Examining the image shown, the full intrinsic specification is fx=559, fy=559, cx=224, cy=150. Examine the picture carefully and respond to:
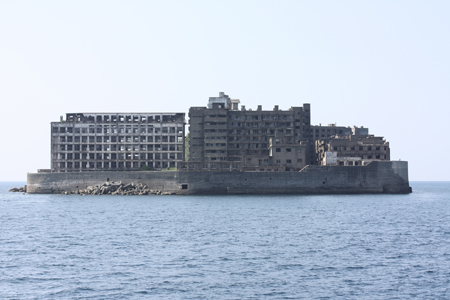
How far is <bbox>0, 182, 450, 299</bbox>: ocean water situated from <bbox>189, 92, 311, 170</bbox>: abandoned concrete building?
6759 cm

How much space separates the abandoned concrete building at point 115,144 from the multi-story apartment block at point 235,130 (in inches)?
247

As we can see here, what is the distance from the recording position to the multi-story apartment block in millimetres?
144250

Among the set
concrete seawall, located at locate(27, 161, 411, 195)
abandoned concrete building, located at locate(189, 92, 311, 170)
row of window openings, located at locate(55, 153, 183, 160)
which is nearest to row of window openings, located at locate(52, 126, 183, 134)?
row of window openings, located at locate(55, 153, 183, 160)

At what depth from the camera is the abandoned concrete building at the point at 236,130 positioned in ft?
473

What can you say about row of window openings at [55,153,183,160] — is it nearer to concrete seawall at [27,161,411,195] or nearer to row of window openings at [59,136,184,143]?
row of window openings at [59,136,184,143]

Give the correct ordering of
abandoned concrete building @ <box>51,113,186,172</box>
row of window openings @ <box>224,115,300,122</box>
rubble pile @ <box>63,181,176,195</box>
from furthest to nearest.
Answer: row of window openings @ <box>224,115,300,122</box>, abandoned concrete building @ <box>51,113,186,172</box>, rubble pile @ <box>63,181,176,195</box>

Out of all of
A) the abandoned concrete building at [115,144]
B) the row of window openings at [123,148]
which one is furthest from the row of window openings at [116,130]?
the row of window openings at [123,148]

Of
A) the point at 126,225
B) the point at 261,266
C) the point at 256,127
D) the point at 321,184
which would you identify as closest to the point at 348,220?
the point at 126,225

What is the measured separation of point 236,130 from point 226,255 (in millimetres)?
104148

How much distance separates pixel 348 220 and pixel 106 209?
37.6 m

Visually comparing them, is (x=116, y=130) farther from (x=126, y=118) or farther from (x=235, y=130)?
(x=235, y=130)

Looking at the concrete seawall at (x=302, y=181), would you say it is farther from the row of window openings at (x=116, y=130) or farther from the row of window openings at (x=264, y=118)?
the row of window openings at (x=264, y=118)

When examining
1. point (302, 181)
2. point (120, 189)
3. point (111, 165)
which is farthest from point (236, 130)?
point (120, 189)

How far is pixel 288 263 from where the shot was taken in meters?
39.4
